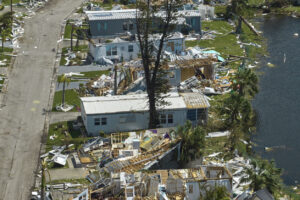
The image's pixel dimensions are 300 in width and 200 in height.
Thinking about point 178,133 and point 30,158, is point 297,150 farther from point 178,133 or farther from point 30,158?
Result: point 30,158

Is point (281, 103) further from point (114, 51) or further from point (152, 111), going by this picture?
point (114, 51)

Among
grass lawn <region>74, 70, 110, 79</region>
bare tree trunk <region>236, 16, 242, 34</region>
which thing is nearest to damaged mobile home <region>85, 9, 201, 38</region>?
bare tree trunk <region>236, 16, 242, 34</region>

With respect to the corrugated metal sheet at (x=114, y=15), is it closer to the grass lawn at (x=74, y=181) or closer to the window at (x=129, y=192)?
the grass lawn at (x=74, y=181)

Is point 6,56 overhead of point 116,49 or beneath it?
beneath

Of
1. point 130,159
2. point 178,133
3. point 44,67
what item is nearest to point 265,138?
point 178,133

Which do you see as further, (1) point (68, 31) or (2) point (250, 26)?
(2) point (250, 26)

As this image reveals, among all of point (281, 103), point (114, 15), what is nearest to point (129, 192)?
point (281, 103)

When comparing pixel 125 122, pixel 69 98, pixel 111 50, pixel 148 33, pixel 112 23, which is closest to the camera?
pixel 125 122
